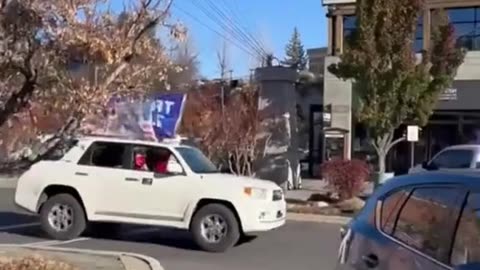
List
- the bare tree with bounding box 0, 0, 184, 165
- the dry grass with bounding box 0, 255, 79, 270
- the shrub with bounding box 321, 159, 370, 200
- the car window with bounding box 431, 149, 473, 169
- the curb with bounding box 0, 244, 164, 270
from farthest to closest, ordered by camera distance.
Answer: the shrub with bounding box 321, 159, 370, 200, the car window with bounding box 431, 149, 473, 169, the curb with bounding box 0, 244, 164, 270, the dry grass with bounding box 0, 255, 79, 270, the bare tree with bounding box 0, 0, 184, 165

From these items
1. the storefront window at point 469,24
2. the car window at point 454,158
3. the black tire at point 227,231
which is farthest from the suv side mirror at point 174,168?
the storefront window at point 469,24

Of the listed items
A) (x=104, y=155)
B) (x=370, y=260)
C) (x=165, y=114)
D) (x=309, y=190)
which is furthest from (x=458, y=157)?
(x=370, y=260)

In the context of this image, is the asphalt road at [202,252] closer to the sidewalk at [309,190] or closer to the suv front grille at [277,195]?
the suv front grille at [277,195]

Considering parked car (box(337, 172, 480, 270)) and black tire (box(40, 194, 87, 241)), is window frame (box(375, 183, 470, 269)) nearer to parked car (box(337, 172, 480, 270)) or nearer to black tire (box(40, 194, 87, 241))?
parked car (box(337, 172, 480, 270))

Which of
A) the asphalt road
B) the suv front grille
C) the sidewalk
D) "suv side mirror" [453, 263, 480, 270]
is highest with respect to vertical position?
"suv side mirror" [453, 263, 480, 270]

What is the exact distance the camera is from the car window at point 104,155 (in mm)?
15609

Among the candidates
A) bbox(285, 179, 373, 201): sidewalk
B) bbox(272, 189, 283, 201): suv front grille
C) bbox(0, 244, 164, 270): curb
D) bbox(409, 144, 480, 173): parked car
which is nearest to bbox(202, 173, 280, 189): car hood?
bbox(272, 189, 283, 201): suv front grille

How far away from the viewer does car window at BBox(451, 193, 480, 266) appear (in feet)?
14.6

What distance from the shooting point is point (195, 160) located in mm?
15594

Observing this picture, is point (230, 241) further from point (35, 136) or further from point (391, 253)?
point (391, 253)

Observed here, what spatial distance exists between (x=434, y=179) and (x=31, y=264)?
259 inches

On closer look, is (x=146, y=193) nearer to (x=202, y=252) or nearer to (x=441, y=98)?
(x=202, y=252)

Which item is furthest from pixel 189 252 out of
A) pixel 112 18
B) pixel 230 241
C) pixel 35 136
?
pixel 112 18

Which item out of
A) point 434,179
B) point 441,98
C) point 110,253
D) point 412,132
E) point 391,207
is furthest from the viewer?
point 441,98
